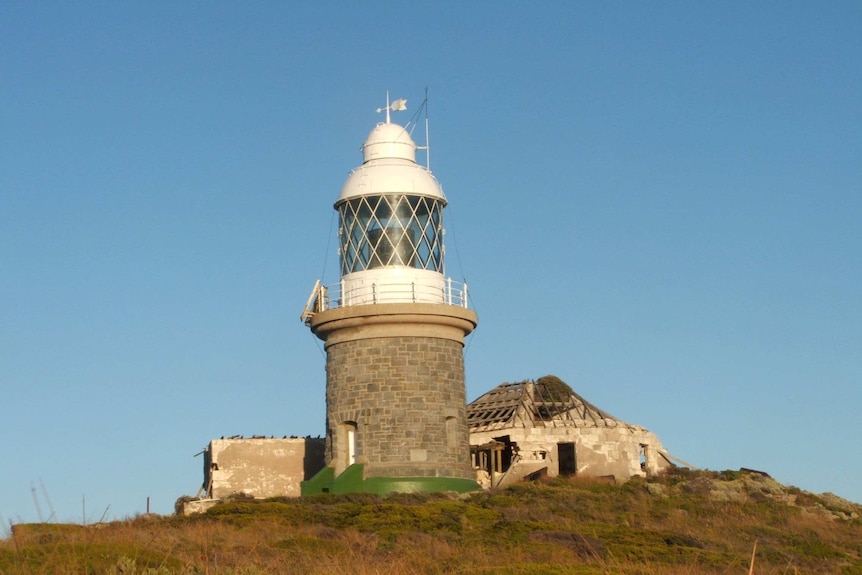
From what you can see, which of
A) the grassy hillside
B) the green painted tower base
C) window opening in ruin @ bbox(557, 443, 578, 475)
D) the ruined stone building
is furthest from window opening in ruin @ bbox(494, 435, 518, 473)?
the green painted tower base

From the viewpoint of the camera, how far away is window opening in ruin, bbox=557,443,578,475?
34844mm

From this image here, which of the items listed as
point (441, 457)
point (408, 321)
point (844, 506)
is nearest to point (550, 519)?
point (441, 457)

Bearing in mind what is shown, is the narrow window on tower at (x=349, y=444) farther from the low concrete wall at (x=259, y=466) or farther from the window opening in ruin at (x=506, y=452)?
the window opening in ruin at (x=506, y=452)

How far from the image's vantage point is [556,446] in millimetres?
34719

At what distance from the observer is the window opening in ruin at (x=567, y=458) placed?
114ft

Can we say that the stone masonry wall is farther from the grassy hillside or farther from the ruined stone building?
the ruined stone building

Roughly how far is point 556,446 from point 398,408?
7.11 meters

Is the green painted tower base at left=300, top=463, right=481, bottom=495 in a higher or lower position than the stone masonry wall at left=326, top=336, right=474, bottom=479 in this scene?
lower

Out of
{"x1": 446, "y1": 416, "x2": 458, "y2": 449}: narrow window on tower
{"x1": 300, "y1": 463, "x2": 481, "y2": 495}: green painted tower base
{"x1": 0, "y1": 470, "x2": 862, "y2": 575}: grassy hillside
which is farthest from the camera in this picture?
{"x1": 446, "y1": 416, "x2": 458, "y2": 449}: narrow window on tower

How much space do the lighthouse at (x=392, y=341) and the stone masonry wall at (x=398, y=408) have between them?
0.02 metres

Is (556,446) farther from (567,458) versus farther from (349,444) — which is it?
(349,444)

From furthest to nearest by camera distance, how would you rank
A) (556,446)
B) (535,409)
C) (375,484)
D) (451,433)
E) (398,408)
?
(535,409) < (556,446) < (451,433) < (398,408) < (375,484)

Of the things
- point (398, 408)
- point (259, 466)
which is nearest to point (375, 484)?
point (398, 408)

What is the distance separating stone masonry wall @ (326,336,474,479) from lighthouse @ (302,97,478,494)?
2cm
